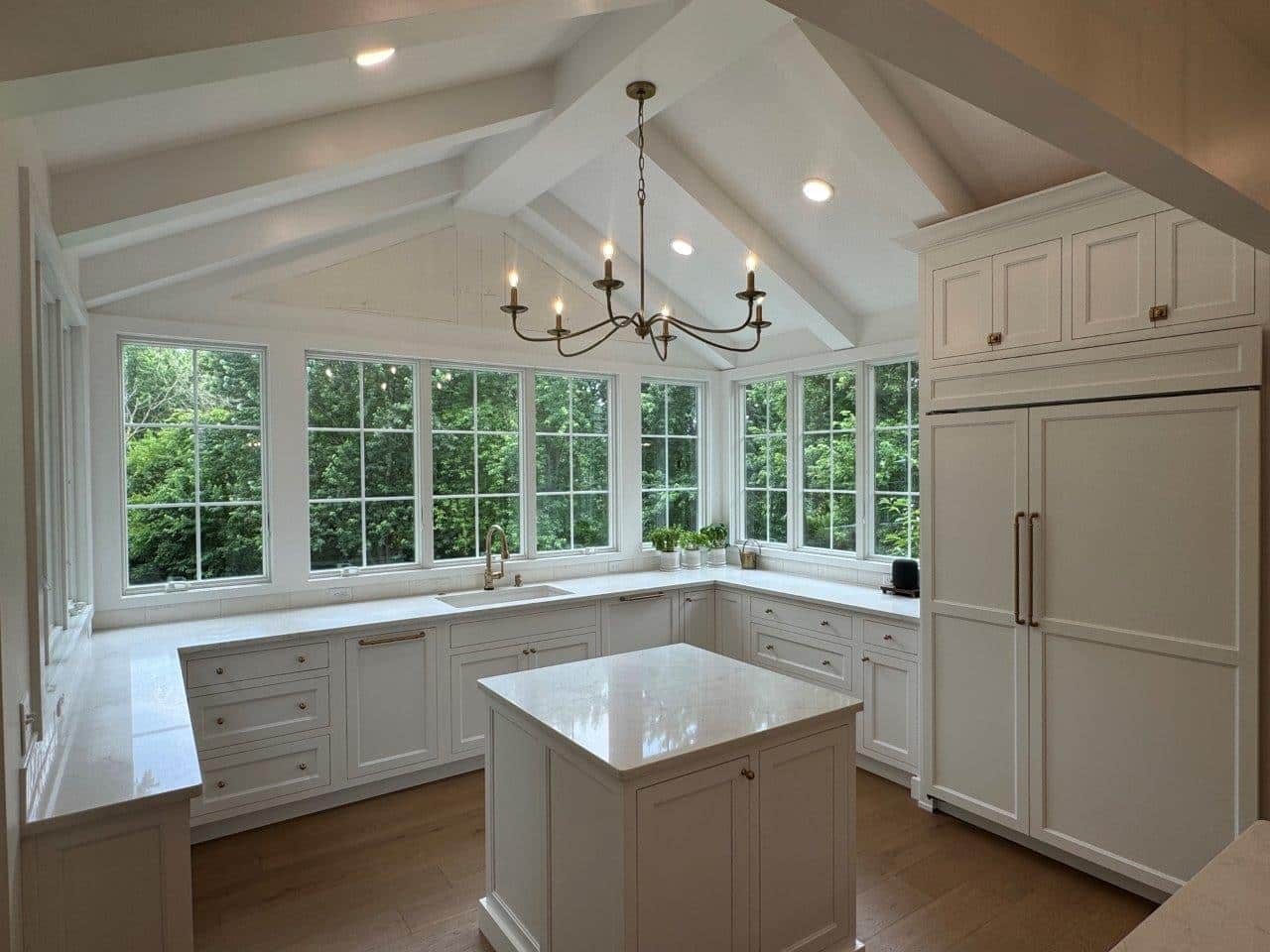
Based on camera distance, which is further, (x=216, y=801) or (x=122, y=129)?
(x=216, y=801)

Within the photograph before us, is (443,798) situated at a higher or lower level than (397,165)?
lower

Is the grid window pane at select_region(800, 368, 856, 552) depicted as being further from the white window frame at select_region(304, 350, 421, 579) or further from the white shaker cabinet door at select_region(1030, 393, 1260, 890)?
A: the white window frame at select_region(304, 350, 421, 579)

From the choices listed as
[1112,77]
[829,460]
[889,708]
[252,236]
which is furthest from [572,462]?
[1112,77]

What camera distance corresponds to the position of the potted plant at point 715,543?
518 centimetres

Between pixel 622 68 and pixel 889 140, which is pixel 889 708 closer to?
pixel 889 140

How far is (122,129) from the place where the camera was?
2.13 m

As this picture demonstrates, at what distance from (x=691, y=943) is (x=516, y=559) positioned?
2869mm

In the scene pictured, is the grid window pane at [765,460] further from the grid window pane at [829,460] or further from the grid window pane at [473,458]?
the grid window pane at [473,458]

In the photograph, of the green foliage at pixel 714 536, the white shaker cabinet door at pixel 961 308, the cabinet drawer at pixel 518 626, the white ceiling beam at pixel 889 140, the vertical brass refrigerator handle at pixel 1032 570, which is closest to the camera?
the white ceiling beam at pixel 889 140

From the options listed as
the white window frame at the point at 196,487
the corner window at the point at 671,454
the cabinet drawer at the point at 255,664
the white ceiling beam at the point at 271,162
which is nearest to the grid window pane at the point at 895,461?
the corner window at the point at 671,454

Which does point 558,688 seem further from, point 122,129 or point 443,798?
point 122,129

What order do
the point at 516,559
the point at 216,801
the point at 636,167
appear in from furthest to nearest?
the point at 516,559
the point at 636,167
the point at 216,801

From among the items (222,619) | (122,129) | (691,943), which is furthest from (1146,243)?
(222,619)

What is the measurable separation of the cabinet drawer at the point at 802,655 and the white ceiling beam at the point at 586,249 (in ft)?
6.63
